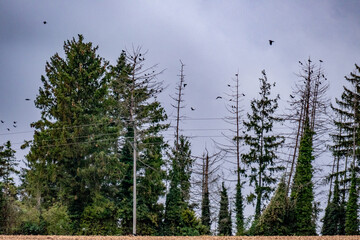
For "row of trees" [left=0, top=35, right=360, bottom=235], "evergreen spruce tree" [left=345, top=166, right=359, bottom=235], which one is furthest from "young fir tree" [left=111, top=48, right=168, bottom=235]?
"evergreen spruce tree" [left=345, top=166, right=359, bottom=235]

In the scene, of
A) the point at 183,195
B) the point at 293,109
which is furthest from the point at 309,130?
the point at 183,195

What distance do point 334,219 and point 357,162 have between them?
6.72 metres

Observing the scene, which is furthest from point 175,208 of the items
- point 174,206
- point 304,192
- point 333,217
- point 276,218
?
point 333,217

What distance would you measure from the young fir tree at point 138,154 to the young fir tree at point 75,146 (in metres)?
1.16

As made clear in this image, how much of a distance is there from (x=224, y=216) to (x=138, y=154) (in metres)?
8.78

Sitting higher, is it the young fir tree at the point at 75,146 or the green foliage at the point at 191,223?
the young fir tree at the point at 75,146

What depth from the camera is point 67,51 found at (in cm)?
4262

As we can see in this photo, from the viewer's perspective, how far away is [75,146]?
38000mm

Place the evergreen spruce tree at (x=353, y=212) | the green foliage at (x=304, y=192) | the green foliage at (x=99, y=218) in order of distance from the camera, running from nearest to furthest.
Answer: the green foliage at (x=304, y=192) → the evergreen spruce tree at (x=353, y=212) → the green foliage at (x=99, y=218)

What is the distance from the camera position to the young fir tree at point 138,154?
3838 cm

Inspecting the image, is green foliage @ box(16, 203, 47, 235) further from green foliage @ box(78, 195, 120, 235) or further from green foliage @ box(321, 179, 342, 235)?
green foliage @ box(321, 179, 342, 235)

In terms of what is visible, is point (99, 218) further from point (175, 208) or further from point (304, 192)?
point (304, 192)

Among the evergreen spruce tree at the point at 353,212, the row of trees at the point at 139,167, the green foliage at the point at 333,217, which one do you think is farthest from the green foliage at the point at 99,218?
the evergreen spruce tree at the point at 353,212

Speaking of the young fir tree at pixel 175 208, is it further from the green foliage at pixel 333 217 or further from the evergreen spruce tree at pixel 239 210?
the green foliage at pixel 333 217
